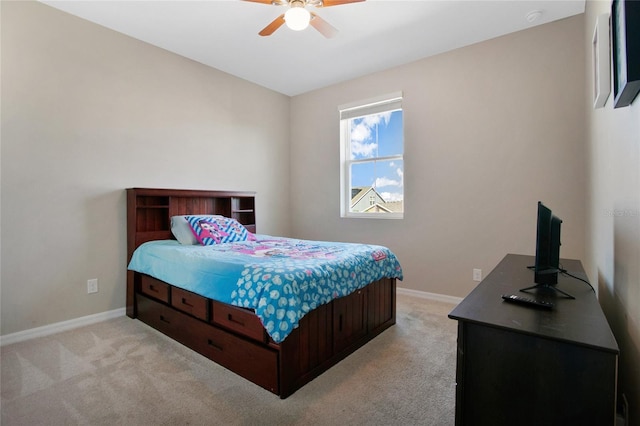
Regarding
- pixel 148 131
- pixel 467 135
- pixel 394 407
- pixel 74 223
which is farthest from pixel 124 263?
pixel 467 135

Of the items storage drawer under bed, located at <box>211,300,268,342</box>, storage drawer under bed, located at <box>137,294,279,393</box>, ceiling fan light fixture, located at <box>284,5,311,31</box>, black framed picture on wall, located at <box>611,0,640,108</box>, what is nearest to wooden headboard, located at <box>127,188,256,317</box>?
storage drawer under bed, located at <box>137,294,279,393</box>

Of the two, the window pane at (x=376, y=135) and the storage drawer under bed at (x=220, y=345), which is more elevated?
the window pane at (x=376, y=135)

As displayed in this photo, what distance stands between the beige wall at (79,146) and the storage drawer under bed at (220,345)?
809 mm

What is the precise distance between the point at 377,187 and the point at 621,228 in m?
2.78

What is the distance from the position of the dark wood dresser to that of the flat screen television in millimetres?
326

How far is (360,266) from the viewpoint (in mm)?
2287

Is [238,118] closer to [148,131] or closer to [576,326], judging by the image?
[148,131]

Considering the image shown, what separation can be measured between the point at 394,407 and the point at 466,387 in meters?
0.68

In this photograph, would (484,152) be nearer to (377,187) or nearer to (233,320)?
(377,187)

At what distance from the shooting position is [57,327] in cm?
262

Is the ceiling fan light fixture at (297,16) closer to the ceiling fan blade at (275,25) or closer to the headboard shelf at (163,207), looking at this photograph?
the ceiling fan blade at (275,25)

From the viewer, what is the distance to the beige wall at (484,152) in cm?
279

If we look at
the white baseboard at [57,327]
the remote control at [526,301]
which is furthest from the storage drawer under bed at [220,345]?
the remote control at [526,301]

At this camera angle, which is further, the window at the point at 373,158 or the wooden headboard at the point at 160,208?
the window at the point at 373,158
